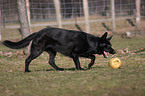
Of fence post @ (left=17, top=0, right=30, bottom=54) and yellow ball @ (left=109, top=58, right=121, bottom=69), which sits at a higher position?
fence post @ (left=17, top=0, right=30, bottom=54)

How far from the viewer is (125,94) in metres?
3.34

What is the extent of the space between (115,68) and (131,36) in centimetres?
949

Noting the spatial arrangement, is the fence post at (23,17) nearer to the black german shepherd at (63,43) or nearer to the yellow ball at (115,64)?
the black german shepherd at (63,43)

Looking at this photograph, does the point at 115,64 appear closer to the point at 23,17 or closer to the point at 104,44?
the point at 104,44

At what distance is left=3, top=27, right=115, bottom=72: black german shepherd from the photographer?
6098 millimetres

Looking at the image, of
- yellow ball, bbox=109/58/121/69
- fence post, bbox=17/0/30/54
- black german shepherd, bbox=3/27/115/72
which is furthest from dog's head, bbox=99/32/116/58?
fence post, bbox=17/0/30/54

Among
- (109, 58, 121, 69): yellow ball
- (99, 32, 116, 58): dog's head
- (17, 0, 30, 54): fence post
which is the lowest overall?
(109, 58, 121, 69): yellow ball

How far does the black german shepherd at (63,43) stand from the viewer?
610 centimetres

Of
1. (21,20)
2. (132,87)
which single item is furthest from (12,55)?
(132,87)

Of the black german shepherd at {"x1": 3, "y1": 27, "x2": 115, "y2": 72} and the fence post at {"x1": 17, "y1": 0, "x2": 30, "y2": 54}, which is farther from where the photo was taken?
the fence post at {"x1": 17, "y1": 0, "x2": 30, "y2": 54}

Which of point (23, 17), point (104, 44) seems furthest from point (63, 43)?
point (23, 17)

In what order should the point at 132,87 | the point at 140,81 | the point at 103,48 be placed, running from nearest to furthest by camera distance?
1. the point at 132,87
2. the point at 140,81
3. the point at 103,48

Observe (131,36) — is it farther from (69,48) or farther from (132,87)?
(132,87)

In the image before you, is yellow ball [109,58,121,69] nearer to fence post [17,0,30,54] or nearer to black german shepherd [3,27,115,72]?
black german shepherd [3,27,115,72]
